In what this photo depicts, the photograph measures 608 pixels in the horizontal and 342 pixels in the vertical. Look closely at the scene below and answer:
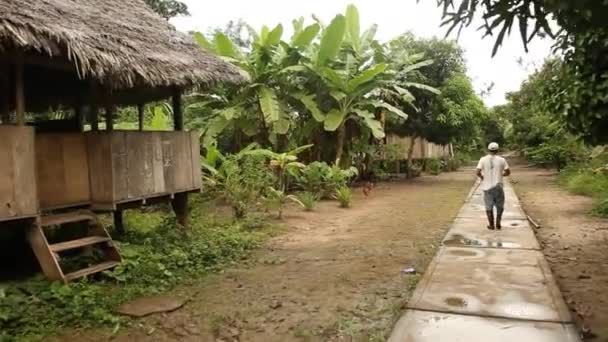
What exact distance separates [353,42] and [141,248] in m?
10.2

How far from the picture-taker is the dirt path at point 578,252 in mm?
4543

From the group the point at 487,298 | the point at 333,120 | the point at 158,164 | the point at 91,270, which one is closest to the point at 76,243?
the point at 91,270

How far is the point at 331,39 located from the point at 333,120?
228cm

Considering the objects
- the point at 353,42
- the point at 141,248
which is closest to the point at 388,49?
the point at 353,42

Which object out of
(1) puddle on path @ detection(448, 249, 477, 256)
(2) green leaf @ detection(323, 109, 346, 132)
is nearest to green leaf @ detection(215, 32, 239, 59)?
(2) green leaf @ detection(323, 109, 346, 132)

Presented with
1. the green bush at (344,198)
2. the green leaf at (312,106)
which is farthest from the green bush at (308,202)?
the green leaf at (312,106)

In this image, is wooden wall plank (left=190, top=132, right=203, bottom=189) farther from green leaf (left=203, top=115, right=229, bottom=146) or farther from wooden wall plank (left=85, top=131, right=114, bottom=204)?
green leaf (left=203, top=115, right=229, bottom=146)

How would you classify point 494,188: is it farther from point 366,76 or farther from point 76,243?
point 76,243

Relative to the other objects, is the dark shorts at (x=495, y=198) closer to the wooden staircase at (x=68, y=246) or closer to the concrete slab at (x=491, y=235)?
the concrete slab at (x=491, y=235)

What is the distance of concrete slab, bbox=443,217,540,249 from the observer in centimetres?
723

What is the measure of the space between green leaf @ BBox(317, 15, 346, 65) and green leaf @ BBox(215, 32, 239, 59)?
7.48 feet

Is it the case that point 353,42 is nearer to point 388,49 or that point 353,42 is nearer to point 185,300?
point 388,49

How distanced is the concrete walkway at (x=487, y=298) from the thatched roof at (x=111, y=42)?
4.10m

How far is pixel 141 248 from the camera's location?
670cm
